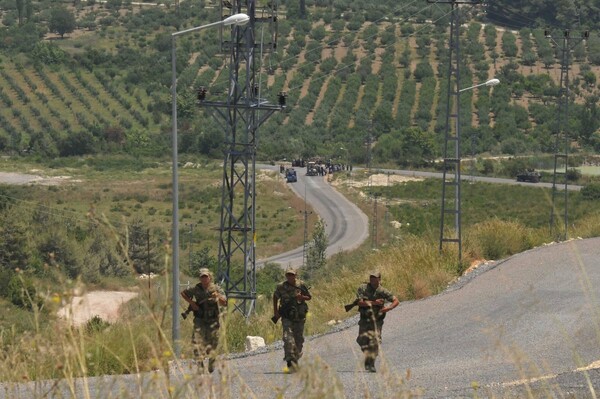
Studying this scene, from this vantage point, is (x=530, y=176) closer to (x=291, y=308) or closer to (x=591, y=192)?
(x=591, y=192)

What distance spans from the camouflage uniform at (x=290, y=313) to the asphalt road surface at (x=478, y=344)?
302mm

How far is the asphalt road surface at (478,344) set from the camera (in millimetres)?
11633

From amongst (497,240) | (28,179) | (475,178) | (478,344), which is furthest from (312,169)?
(478,344)

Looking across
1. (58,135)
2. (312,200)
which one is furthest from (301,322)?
(58,135)

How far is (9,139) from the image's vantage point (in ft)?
343

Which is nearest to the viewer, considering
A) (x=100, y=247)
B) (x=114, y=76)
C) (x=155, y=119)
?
(x=100, y=247)

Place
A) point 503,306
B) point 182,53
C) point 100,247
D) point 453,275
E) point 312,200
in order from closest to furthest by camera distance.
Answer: point 503,306 → point 453,275 → point 100,247 → point 312,200 → point 182,53

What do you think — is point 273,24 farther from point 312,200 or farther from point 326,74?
point 326,74

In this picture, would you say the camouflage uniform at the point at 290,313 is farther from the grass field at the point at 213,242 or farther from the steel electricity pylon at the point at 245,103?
the steel electricity pylon at the point at 245,103

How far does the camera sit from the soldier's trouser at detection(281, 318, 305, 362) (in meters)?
13.5

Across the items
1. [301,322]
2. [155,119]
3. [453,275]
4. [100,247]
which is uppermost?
[301,322]

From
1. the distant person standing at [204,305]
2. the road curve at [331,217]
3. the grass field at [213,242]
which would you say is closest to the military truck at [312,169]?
the road curve at [331,217]

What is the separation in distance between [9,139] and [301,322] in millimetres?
94207

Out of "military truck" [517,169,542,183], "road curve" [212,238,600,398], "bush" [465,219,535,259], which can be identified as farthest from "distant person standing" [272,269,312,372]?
"military truck" [517,169,542,183]
